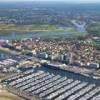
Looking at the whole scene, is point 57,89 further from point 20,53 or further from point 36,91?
point 20,53

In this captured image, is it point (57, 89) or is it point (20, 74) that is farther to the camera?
point (20, 74)

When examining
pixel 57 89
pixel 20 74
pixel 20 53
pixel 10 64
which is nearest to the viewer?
pixel 57 89

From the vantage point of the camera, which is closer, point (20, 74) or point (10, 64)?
point (20, 74)

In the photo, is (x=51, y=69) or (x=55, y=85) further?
(x=51, y=69)

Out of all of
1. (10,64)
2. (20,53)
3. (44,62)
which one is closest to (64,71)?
(44,62)

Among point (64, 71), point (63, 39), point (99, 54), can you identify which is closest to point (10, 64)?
point (64, 71)

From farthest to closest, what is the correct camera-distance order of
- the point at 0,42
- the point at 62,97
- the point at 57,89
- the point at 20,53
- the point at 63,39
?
1. the point at 63,39
2. the point at 0,42
3. the point at 20,53
4. the point at 57,89
5. the point at 62,97

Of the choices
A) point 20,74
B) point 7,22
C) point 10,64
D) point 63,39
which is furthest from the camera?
point 7,22

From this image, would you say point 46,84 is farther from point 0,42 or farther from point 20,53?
point 0,42

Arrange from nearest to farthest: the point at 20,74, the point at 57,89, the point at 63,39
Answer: the point at 57,89, the point at 20,74, the point at 63,39
